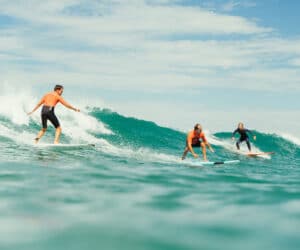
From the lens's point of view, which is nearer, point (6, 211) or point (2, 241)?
point (2, 241)

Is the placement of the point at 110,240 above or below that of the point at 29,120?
below

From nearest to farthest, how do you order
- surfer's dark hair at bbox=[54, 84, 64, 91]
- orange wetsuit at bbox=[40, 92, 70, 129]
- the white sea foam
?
surfer's dark hair at bbox=[54, 84, 64, 91], orange wetsuit at bbox=[40, 92, 70, 129], the white sea foam

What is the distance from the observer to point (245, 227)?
437 centimetres

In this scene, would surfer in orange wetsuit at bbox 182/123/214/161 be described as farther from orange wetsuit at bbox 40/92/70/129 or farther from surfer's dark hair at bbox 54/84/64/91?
surfer's dark hair at bbox 54/84/64/91

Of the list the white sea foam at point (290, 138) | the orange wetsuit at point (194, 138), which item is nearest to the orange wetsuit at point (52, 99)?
the orange wetsuit at point (194, 138)

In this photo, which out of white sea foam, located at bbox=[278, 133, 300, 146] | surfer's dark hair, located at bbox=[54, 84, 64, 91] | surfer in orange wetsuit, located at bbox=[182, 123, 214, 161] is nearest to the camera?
surfer's dark hair, located at bbox=[54, 84, 64, 91]

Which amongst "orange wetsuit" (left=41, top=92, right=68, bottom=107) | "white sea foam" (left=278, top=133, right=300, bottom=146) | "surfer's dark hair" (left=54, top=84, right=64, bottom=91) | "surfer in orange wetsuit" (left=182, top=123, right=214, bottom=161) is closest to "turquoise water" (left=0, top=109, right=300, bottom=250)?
"orange wetsuit" (left=41, top=92, right=68, bottom=107)

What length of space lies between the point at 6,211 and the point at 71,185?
1711 mm

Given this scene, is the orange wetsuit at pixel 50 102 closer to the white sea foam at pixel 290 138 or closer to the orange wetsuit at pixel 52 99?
the orange wetsuit at pixel 52 99

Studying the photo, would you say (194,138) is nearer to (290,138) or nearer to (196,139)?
(196,139)

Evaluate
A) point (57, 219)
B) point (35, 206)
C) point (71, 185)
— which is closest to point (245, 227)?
point (57, 219)

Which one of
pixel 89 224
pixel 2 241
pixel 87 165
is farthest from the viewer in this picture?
pixel 87 165

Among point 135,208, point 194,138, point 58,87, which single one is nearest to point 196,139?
point 194,138

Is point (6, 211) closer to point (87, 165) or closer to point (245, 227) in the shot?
point (245, 227)
